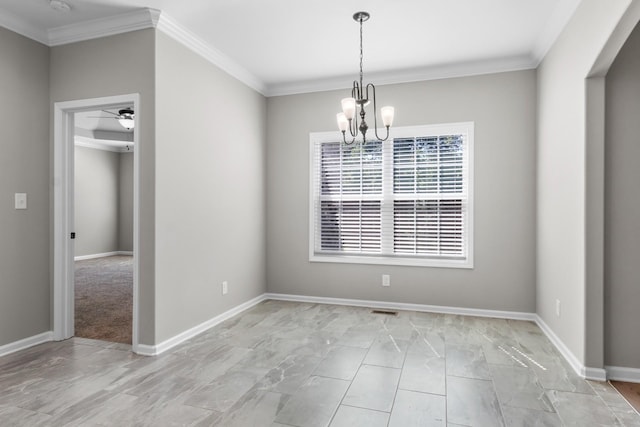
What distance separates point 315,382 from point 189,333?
1.49m

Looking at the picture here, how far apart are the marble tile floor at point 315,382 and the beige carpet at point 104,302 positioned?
30 cm

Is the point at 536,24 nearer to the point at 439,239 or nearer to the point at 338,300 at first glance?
the point at 439,239

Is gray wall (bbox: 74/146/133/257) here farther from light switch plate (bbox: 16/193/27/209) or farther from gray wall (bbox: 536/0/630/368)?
gray wall (bbox: 536/0/630/368)

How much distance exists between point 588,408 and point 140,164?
357cm

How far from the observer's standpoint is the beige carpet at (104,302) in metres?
3.78

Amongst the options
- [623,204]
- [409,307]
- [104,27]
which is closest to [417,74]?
[623,204]

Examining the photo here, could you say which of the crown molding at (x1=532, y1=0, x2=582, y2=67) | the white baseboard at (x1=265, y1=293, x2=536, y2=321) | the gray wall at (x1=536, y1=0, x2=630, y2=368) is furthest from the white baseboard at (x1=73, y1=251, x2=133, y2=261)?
the crown molding at (x1=532, y1=0, x2=582, y2=67)

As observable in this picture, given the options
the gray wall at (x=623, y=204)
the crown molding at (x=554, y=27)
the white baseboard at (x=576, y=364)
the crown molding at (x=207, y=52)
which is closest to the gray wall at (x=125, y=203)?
the crown molding at (x=207, y=52)

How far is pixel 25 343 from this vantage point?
3.31 metres

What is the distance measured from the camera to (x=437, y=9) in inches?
124

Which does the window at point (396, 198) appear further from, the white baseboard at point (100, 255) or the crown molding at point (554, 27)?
the white baseboard at point (100, 255)

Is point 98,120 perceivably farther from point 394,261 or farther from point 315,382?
point 315,382

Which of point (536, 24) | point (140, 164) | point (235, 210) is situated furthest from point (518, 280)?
point (140, 164)

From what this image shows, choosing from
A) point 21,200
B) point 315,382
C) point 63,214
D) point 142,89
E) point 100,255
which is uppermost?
point 142,89
